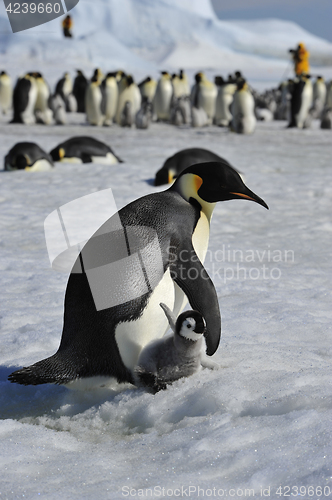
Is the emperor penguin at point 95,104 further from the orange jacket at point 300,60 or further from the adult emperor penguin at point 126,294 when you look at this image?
the orange jacket at point 300,60

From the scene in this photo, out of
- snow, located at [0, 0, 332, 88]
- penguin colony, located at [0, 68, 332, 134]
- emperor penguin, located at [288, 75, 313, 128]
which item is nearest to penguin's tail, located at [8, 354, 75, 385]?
penguin colony, located at [0, 68, 332, 134]

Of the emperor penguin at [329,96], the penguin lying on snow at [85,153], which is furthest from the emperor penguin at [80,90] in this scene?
the penguin lying on snow at [85,153]

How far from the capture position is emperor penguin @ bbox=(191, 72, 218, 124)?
1444 centimetres

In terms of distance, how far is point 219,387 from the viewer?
1.83 meters

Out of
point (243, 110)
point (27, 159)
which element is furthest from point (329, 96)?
point (27, 159)

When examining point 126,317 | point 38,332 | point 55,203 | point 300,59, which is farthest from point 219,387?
point 300,59

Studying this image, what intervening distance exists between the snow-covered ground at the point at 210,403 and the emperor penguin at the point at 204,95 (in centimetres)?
1055

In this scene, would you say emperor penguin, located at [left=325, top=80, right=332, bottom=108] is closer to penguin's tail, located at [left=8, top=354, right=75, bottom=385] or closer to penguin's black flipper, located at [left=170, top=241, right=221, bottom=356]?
penguin's black flipper, located at [left=170, top=241, right=221, bottom=356]

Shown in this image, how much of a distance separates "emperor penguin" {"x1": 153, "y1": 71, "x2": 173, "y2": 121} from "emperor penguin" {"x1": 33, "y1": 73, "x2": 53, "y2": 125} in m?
2.98

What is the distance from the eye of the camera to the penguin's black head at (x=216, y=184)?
2084 millimetres

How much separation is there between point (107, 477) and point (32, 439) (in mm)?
316

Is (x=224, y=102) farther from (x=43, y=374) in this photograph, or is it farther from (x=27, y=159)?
(x=43, y=374)

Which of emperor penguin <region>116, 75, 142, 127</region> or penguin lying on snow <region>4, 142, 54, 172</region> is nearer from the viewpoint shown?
penguin lying on snow <region>4, 142, 54, 172</region>

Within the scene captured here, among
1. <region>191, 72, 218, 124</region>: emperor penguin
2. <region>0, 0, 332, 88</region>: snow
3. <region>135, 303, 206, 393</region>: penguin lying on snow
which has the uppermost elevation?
<region>0, 0, 332, 88</region>: snow
